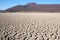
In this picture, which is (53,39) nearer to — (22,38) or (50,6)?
(22,38)

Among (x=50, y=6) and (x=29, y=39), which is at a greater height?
(x=50, y=6)

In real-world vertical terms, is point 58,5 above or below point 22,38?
above

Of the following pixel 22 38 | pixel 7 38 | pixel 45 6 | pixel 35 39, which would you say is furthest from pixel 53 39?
pixel 45 6

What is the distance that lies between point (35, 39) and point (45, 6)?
1167 inches

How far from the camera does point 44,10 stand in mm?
28609

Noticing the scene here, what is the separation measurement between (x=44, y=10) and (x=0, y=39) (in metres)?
26.3

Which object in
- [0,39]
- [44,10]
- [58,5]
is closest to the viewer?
[0,39]

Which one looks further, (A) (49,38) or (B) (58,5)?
(B) (58,5)

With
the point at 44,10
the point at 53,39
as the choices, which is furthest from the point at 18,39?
the point at 44,10

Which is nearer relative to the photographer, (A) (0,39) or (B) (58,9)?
(A) (0,39)

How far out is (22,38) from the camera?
2932 millimetres

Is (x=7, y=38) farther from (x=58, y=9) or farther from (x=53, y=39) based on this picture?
(x=58, y=9)

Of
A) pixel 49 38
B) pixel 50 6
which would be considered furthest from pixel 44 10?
pixel 49 38

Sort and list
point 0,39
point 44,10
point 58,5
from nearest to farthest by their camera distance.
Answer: point 0,39
point 44,10
point 58,5
